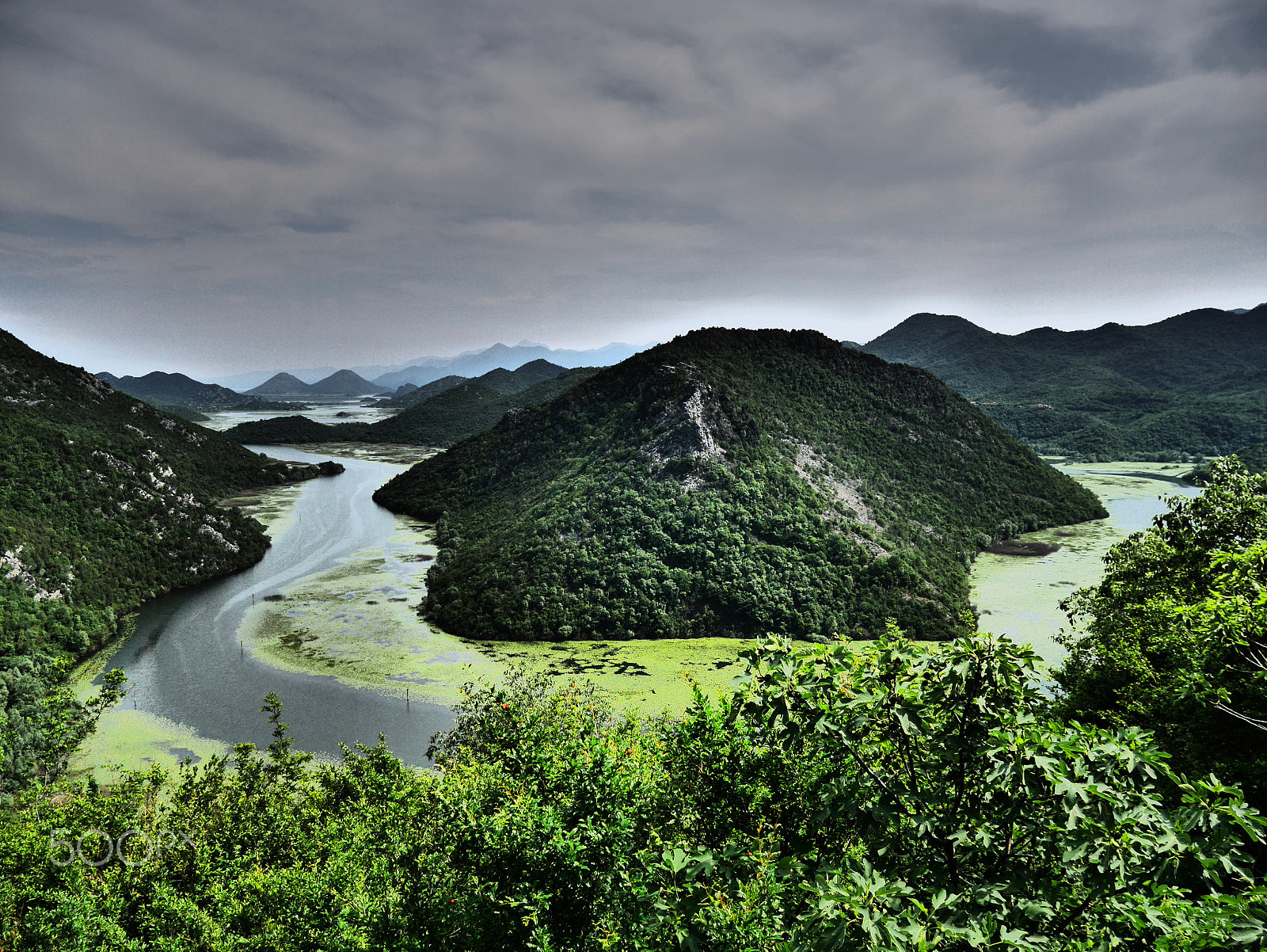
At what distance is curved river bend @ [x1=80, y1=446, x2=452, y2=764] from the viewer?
148 ft

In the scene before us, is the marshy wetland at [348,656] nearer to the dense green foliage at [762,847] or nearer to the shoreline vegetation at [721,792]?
the shoreline vegetation at [721,792]

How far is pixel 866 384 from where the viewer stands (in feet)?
355

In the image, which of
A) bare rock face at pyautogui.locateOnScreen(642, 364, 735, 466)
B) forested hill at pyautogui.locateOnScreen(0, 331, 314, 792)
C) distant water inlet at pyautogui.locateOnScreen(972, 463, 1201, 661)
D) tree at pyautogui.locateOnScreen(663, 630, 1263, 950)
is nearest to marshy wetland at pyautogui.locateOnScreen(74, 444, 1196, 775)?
distant water inlet at pyautogui.locateOnScreen(972, 463, 1201, 661)

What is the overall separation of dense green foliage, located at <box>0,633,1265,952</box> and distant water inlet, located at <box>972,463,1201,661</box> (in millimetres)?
35670

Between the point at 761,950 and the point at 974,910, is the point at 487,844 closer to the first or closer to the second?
the point at 761,950

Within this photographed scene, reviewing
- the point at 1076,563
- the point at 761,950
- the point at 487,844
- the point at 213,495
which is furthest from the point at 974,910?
the point at 213,495

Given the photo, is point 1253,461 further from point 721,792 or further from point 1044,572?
point 721,792

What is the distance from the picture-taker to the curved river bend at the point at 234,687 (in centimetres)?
4516

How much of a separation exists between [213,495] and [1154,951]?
516 feet

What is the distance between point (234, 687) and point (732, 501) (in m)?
54.3

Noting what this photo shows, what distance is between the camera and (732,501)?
74438 mm

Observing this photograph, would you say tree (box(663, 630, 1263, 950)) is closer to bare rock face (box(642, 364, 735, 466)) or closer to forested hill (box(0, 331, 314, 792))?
forested hill (box(0, 331, 314, 792))

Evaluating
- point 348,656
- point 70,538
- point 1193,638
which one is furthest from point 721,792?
point 70,538

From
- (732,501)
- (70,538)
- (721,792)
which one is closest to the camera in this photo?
(721,792)
